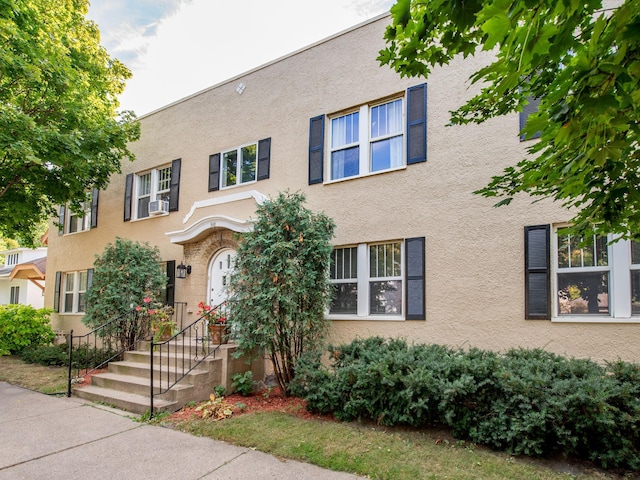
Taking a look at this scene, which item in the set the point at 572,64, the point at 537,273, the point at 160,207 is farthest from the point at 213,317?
the point at 572,64

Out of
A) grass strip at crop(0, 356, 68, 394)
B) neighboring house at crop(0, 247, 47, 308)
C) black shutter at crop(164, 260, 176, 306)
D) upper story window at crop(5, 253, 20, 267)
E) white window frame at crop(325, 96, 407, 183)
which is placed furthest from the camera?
upper story window at crop(5, 253, 20, 267)

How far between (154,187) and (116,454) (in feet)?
26.6

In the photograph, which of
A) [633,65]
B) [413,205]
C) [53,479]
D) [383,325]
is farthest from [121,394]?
[633,65]

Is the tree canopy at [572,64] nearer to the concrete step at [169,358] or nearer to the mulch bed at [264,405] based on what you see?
the mulch bed at [264,405]

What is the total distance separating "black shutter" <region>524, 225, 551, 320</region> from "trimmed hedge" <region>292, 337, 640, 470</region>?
797 millimetres

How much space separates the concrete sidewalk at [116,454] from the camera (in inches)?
155

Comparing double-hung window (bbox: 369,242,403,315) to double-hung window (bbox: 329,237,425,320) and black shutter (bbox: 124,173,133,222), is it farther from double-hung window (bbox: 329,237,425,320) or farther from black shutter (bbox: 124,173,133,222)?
black shutter (bbox: 124,173,133,222)

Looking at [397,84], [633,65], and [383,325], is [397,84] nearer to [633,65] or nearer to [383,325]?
[383,325]

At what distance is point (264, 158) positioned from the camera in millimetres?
8922

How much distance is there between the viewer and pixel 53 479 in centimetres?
387

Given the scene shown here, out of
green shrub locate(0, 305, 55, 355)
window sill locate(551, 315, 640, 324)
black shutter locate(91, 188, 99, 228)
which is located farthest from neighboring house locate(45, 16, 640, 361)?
green shrub locate(0, 305, 55, 355)

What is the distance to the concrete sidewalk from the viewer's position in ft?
12.9

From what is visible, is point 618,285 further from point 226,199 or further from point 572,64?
point 226,199

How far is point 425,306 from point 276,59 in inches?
251
